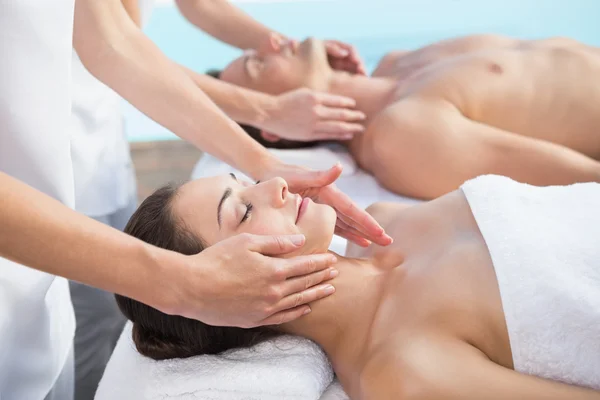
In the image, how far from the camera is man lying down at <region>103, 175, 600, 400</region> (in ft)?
3.86

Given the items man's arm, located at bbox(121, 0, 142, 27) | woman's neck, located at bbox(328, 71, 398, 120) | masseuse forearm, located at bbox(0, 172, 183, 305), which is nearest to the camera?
masseuse forearm, located at bbox(0, 172, 183, 305)

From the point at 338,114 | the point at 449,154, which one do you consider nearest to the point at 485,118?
the point at 449,154

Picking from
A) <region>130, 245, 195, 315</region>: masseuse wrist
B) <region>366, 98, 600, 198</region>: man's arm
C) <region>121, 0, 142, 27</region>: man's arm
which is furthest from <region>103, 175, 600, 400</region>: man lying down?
<region>121, 0, 142, 27</region>: man's arm

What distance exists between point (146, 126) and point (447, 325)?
2.87m

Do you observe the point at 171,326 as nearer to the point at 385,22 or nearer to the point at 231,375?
the point at 231,375

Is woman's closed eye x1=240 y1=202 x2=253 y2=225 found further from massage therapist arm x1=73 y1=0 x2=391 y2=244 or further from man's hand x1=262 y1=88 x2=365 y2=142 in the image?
man's hand x1=262 y1=88 x2=365 y2=142

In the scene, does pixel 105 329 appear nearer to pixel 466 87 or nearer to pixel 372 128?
pixel 372 128

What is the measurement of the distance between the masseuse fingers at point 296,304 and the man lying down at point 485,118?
73cm

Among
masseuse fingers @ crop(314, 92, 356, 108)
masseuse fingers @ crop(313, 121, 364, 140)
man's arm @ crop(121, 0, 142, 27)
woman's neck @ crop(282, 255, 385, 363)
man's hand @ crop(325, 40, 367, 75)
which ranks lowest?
woman's neck @ crop(282, 255, 385, 363)

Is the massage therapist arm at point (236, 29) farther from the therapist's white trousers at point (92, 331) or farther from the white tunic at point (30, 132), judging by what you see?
the white tunic at point (30, 132)

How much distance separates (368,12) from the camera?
4.71m

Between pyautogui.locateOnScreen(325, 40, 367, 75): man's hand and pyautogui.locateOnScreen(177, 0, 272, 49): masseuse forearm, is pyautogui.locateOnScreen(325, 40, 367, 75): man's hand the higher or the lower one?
the lower one

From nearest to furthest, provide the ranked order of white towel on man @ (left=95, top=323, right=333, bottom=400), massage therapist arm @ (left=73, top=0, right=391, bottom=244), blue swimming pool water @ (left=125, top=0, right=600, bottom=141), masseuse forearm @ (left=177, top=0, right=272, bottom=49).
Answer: white towel on man @ (left=95, top=323, right=333, bottom=400)
massage therapist arm @ (left=73, top=0, right=391, bottom=244)
masseuse forearm @ (left=177, top=0, right=272, bottom=49)
blue swimming pool water @ (left=125, top=0, right=600, bottom=141)

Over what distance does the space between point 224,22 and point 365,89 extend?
55 centimetres
